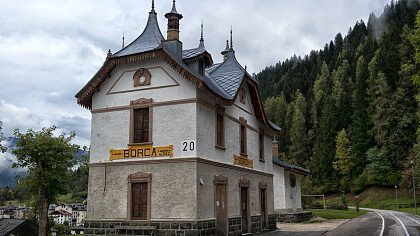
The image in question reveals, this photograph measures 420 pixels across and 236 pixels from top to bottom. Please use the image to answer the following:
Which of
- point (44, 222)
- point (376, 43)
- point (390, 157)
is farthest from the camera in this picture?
point (376, 43)

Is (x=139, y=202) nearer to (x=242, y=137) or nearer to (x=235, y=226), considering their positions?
(x=235, y=226)

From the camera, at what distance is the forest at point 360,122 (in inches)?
2662

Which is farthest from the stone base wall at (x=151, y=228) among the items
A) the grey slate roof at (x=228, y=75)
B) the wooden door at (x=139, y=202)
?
the grey slate roof at (x=228, y=75)

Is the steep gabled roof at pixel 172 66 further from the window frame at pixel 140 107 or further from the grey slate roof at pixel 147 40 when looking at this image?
the window frame at pixel 140 107

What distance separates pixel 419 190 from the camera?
61.8 m

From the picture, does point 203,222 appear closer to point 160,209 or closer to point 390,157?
point 160,209

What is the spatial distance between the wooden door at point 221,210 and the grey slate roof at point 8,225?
94.4 feet

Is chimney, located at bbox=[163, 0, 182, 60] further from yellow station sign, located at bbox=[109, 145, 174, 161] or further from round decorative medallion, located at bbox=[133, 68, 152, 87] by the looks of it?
yellow station sign, located at bbox=[109, 145, 174, 161]

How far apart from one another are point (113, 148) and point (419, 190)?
5481 centimetres

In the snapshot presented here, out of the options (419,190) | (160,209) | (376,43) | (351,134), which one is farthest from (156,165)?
(376,43)

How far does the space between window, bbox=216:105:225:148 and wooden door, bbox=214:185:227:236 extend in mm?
1865

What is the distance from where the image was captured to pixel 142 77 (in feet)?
60.8

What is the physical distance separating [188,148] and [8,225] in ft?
106

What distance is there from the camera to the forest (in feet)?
222
